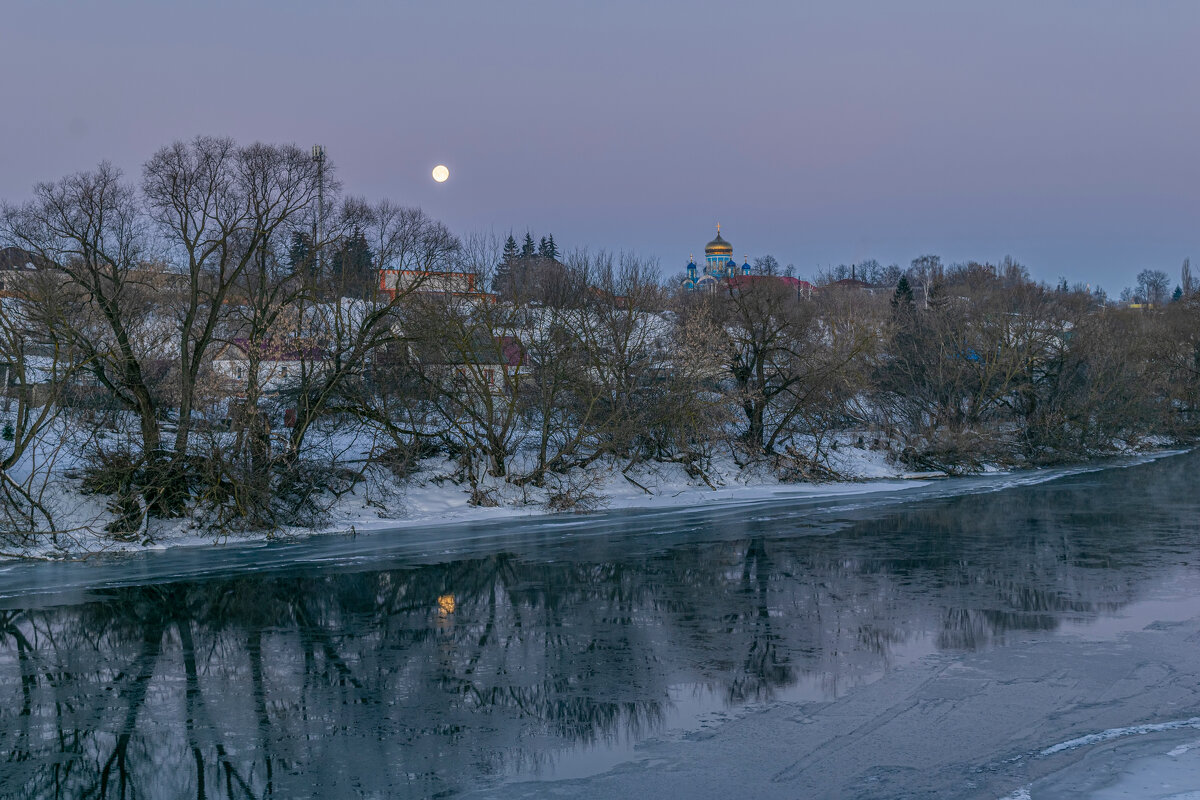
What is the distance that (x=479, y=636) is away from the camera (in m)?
12.6

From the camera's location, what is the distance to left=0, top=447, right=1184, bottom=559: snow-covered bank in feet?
69.9

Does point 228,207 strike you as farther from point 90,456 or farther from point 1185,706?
point 1185,706

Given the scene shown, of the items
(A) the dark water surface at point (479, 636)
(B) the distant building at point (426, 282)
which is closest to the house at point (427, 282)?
(B) the distant building at point (426, 282)

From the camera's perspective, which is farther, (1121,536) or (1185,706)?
(1121,536)

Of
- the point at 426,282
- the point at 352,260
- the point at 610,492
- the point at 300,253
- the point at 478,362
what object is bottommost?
the point at 610,492

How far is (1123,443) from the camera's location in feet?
166

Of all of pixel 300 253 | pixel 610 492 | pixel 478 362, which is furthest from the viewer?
pixel 610 492

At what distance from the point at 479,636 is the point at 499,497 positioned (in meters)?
16.1

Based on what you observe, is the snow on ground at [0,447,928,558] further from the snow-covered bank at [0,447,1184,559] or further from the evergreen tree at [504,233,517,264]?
the evergreen tree at [504,233,517,264]

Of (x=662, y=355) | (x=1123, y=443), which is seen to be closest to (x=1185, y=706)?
(x=662, y=355)

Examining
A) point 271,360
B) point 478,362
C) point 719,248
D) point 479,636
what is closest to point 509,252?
point 478,362

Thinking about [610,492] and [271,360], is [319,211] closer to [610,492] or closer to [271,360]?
[271,360]

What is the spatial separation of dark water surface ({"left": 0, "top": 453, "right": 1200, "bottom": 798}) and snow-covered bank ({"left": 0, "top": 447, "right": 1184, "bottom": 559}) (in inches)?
56.6

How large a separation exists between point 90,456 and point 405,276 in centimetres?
872
